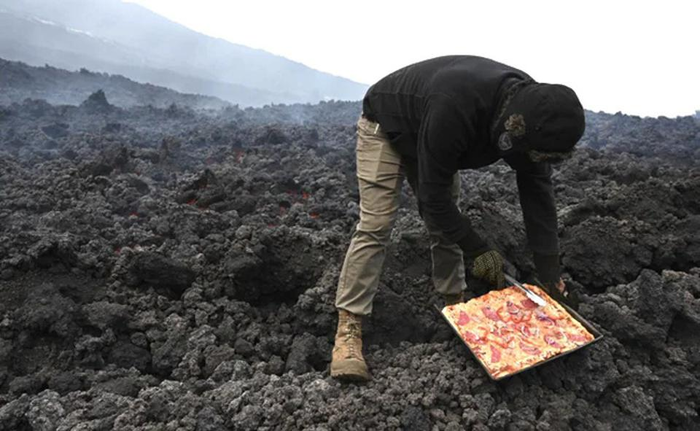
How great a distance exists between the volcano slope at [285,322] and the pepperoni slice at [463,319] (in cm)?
14

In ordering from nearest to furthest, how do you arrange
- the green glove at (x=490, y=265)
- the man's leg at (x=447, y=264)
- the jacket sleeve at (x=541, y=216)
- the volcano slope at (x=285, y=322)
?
the volcano slope at (x=285, y=322) → the green glove at (x=490, y=265) → the jacket sleeve at (x=541, y=216) → the man's leg at (x=447, y=264)

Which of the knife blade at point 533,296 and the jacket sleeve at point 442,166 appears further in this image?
the knife blade at point 533,296

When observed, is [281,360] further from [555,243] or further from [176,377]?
[555,243]

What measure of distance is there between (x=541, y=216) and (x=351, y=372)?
4.50ft

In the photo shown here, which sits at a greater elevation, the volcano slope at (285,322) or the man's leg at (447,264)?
the man's leg at (447,264)

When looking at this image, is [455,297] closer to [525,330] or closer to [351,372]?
[525,330]

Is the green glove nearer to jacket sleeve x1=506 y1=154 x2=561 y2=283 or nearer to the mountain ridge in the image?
jacket sleeve x1=506 y1=154 x2=561 y2=283

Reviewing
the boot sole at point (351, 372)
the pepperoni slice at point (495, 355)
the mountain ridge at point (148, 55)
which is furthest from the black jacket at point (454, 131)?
the mountain ridge at point (148, 55)

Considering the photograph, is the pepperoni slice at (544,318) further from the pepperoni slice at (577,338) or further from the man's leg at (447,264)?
the man's leg at (447,264)

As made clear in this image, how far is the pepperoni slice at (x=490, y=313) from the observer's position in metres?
2.58

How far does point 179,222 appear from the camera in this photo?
487cm

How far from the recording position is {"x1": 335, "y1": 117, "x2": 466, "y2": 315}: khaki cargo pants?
102 inches

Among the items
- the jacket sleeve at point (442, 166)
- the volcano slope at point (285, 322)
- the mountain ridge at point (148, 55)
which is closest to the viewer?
A: the jacket sleeve at point (442, 166)

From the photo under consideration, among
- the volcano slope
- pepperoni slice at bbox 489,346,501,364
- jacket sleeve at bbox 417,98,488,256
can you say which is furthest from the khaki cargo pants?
pepperoni slice at bbox 489,346,501,364
